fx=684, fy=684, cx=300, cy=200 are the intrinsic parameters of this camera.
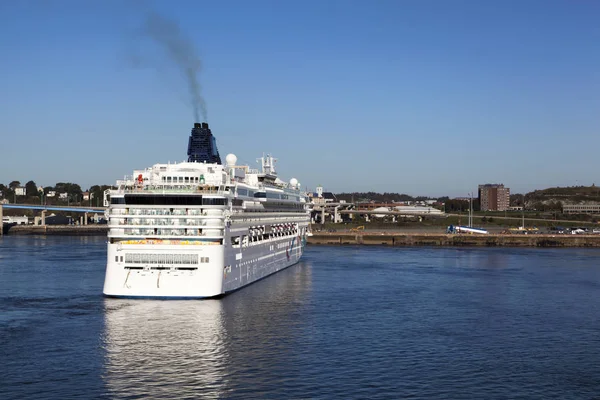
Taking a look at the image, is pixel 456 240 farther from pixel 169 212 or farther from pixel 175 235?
pixel 175 235

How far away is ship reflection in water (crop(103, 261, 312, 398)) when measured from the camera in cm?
2833

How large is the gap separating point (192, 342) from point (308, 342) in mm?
5998

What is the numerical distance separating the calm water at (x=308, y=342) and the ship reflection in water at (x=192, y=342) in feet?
0.32

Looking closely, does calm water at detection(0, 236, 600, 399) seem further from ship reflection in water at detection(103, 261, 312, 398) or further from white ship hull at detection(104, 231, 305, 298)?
white ship hull at detection(104, 231, 305, 298)

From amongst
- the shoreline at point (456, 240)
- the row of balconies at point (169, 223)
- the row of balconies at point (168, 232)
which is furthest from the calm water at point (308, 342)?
the shoreline at point (456, 240)

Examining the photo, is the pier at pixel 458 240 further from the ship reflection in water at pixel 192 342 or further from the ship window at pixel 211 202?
the ship window at pixel 211 202

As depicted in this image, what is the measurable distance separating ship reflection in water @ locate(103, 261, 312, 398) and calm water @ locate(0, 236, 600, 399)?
98mm

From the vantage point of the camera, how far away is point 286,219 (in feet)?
246

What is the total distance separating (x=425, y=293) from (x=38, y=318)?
29.0 meters

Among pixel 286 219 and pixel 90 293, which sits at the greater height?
pixel 286 219

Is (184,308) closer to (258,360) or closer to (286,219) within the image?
(258,360)

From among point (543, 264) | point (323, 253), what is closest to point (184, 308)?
point (543, 264)

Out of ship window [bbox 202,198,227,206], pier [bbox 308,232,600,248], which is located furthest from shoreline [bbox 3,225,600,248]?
Answer: ship window [bbox 202,198,227,206]

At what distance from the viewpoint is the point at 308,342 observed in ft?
117
